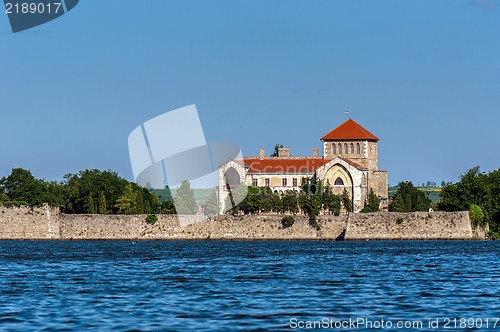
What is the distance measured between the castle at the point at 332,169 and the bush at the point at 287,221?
15351 millimetres

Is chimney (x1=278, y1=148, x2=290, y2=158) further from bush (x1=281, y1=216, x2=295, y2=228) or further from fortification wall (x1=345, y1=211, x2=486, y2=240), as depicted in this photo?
fortification wall (x1=345, y1=211, x2=486, y2=240)

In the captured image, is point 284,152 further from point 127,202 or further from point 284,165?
point 127,202

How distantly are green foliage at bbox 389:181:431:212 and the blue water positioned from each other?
36.1m

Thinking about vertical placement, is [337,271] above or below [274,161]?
below

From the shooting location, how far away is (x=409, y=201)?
81562 mm

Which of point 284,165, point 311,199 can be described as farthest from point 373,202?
point 284,165

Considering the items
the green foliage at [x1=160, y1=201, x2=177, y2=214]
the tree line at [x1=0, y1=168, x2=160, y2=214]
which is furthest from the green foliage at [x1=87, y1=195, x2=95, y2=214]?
the green foliage at [x1=160, y1=201, x2=177, y2=214]

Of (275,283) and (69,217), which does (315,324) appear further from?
(69,217)

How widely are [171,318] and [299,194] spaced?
5804 cm

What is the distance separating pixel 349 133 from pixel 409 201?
12873mm

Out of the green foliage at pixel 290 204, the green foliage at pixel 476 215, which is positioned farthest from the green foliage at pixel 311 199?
the green foliage at pixel 476 215

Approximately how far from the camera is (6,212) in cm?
6825

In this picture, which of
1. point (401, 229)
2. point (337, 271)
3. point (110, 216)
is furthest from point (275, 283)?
point (110, 216)

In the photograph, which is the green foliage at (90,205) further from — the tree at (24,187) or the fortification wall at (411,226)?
the fortification wall at (411,226)
